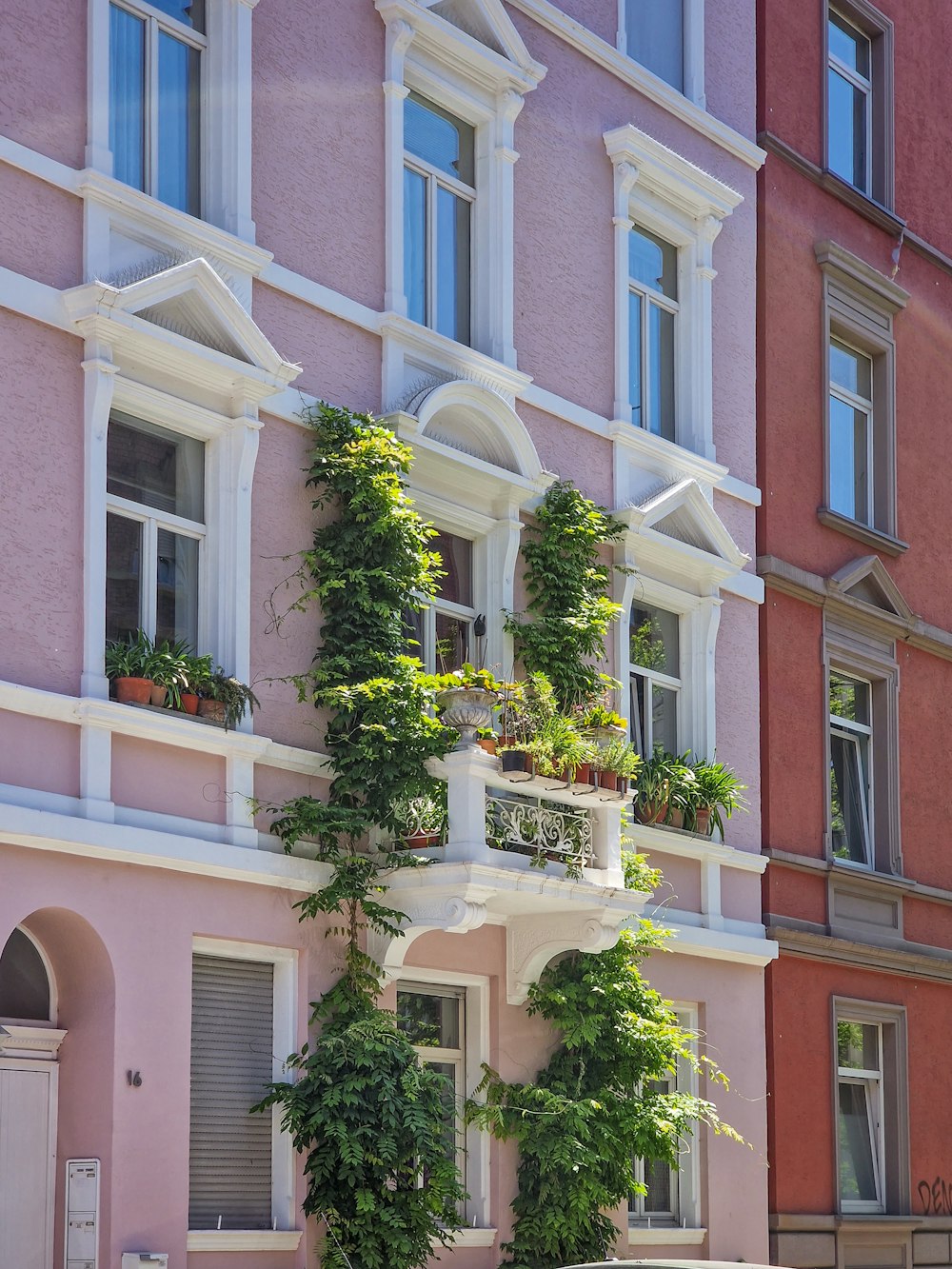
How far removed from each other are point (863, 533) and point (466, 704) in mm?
7783

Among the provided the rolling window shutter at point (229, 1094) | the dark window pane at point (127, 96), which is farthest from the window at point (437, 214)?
the rolling window shutter at point (229, 1094)

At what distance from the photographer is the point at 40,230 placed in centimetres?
1219

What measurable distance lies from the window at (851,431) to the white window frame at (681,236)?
274 centimetres

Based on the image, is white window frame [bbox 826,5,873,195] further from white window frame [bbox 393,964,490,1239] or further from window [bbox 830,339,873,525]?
white window frame [bbox 393,964,490,1239]

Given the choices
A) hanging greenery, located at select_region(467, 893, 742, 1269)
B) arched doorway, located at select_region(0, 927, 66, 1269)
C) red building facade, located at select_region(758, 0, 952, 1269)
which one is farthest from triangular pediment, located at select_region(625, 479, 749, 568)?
arched doorway, located at select_region(0, 927, 66, 1269)

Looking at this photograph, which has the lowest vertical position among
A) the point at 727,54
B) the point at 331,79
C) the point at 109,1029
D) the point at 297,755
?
the point at 109,1029

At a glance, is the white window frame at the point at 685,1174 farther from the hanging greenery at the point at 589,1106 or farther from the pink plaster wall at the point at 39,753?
the pink plaster wall at the point at 39,753

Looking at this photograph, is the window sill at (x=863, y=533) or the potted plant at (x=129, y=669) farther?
the window sill at (x=863, y=533)

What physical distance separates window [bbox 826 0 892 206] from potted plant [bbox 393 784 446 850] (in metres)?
10.4

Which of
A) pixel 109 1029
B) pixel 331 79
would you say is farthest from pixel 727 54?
Answer: pixel 109 1029

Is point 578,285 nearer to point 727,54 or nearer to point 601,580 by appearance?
point 601,580

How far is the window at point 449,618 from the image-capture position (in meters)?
15.1

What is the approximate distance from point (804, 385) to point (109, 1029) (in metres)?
10.5

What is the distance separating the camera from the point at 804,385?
65.2 feet
